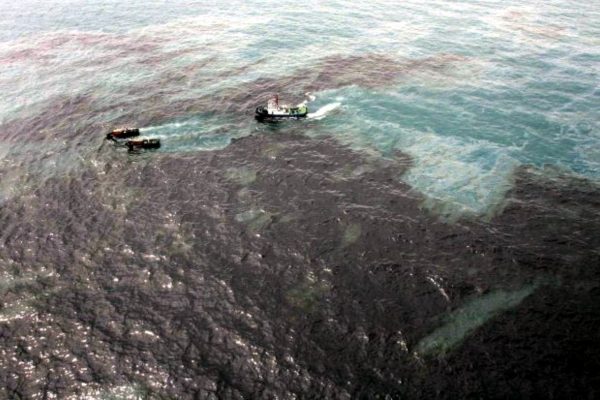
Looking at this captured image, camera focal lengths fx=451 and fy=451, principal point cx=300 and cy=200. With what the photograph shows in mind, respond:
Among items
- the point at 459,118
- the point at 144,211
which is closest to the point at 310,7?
the point at 459,118

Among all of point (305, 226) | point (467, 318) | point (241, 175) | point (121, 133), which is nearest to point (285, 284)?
point (305, 226)

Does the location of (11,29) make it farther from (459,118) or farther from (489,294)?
(489,294)

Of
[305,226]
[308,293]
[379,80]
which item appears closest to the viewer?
[308,293]

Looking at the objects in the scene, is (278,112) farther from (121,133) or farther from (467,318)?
(467,318)

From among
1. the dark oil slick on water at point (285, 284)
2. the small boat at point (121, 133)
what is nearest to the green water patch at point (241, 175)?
the dark oil slick on water at point (285, 284)

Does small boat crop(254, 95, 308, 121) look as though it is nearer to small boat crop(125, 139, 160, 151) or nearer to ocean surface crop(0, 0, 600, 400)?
ocean surface crop(0, 0, 600, 400)

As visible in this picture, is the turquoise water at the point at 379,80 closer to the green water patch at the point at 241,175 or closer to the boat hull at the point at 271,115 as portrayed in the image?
the boat hull at the point at 271,115
